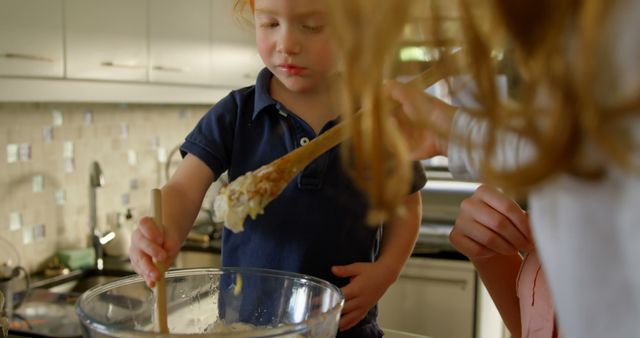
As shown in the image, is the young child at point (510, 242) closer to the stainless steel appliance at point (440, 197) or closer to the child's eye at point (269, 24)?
the child's eye at point (269, 24)

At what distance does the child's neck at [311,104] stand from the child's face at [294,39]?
0.18ft

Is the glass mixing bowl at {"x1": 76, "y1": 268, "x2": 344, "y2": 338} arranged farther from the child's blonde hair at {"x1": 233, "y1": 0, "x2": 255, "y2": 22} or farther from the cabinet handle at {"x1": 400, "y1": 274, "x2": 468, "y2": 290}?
the cabinet handle at {"x1": 400, "y1": 274, "x2": 468, "y2": 290}

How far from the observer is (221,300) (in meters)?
0.89

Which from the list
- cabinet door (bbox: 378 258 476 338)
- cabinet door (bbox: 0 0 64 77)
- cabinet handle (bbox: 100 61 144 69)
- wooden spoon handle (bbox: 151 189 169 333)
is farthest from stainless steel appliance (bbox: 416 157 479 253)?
wooden spoon handle (bbox: 151 189 169 333)

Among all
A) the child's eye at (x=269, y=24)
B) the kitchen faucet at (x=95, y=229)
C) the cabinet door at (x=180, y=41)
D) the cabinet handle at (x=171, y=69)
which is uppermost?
the cabinet door at (x=180, y=41)

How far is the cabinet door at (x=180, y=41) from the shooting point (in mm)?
1989

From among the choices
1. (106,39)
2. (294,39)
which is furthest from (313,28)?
(106,39)

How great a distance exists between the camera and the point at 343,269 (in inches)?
41.6

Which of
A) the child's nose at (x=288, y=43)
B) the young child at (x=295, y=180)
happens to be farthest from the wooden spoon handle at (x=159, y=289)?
the child's nose at (x=288, y=43)

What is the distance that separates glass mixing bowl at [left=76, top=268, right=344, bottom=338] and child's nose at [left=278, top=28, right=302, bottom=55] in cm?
33

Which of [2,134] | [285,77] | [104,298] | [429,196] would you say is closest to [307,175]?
[285,77]

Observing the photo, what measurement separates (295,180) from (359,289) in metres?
0.19

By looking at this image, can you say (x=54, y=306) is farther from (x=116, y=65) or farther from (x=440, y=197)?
(x=440, y=197)

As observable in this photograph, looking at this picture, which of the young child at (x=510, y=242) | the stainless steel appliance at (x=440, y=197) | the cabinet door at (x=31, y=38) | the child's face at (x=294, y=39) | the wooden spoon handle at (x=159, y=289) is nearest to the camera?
the wooden spoon handle at (x=159, y=289)
